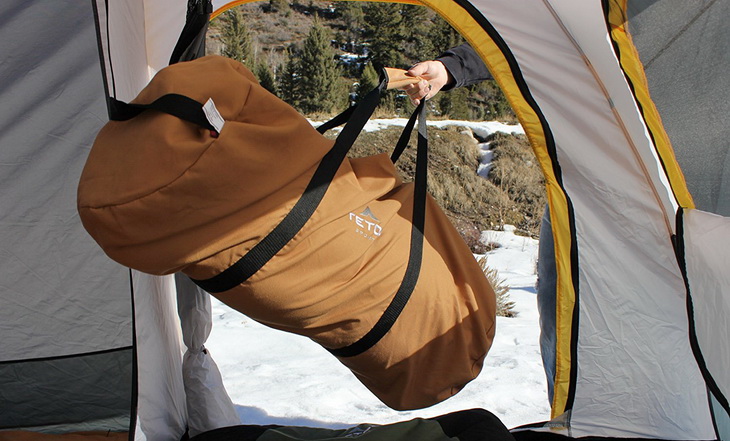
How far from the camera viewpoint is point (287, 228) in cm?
115

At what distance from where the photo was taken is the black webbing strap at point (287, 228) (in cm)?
114

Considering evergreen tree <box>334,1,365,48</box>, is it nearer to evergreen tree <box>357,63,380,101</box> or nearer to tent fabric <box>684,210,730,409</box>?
evergreen tree <box>357,63,380,101</box>

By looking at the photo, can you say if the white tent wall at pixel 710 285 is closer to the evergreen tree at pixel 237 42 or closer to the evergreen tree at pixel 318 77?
the evergreen tree at pixel 318 77

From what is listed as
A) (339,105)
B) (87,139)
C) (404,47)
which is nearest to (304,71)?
(339,105)

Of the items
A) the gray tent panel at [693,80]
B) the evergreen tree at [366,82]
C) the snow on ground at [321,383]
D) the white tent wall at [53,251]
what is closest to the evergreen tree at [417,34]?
the evergreen tree at [366,82]

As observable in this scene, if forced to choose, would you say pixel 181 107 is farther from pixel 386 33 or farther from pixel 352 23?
pixel 352 23

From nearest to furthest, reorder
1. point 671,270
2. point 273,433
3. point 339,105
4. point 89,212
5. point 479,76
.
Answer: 1. point 89,212
2. point 671,270
3. point 273,433
4. point 479,76
5. point 339,105

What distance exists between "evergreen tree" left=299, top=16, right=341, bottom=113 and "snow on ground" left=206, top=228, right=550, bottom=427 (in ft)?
27.4

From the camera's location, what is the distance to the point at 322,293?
4.01 ft

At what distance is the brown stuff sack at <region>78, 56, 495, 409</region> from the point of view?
1031 millimetres

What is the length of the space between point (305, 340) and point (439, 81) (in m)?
1.83

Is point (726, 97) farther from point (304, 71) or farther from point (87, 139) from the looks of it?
point (304, 71)

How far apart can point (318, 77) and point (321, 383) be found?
371 inches

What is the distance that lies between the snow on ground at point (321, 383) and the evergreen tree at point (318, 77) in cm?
834
